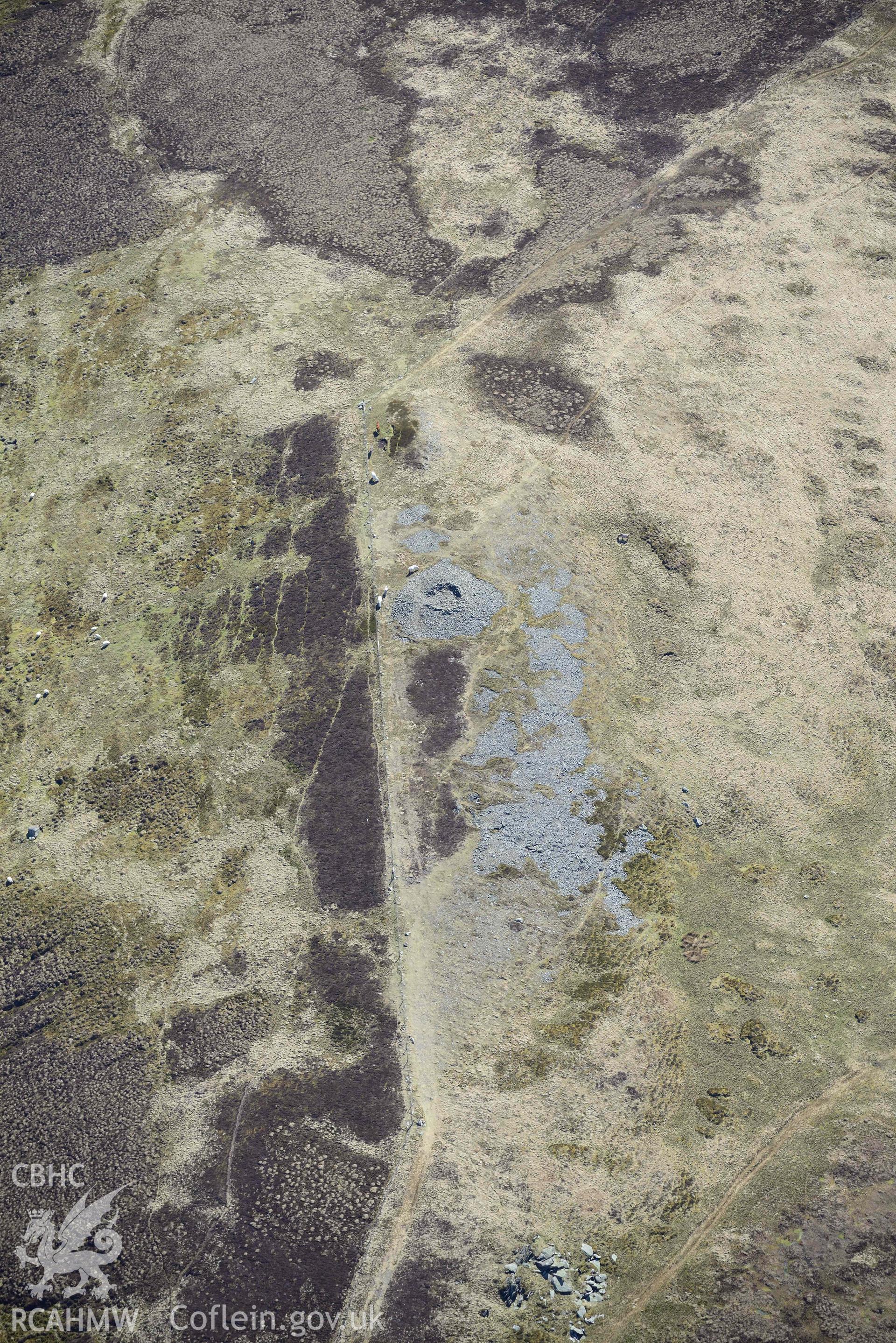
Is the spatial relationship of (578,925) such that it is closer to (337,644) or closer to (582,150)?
(337,644)

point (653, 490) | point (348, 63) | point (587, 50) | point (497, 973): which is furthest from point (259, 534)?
point (587, 50)

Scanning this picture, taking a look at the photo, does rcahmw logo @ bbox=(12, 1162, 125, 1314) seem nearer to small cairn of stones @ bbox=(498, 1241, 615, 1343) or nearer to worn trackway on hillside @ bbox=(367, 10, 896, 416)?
small cairn of stones @ bbox=(498, 1241, 615, 1343)

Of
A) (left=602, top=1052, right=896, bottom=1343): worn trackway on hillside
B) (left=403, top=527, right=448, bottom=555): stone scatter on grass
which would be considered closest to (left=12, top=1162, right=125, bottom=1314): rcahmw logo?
(left=602, top=1052, right=896, bottom=1343): worn trackway on hillside

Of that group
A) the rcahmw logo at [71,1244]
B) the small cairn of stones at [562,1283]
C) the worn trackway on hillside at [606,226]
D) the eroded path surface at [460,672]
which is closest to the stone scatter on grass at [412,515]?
the eroded path surface at [460,672]

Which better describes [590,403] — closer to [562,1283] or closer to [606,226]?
[606,226]

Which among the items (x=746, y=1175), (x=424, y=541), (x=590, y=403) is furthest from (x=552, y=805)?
(x=590, y=403)

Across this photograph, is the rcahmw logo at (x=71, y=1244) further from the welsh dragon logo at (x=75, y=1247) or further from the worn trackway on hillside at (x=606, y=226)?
the worn trackway on hillside at (x=606, y=226)
